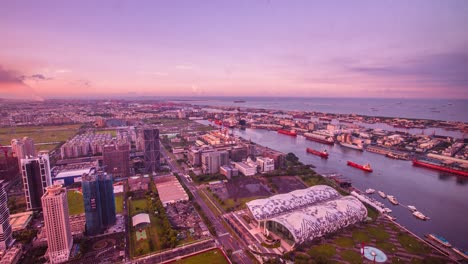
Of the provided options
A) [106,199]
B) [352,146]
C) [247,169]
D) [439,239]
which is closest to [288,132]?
[352,146]

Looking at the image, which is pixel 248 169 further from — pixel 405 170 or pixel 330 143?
pixel 330 143

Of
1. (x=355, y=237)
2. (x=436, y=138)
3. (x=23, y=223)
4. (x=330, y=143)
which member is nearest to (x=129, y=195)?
(x=23, y=223)

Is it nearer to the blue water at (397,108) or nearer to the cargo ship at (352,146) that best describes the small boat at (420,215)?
the cargo ship at (352,146)

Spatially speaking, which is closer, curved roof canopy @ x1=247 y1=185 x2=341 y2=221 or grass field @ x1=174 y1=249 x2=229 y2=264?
grass field @ x1=174 y1=249 x2=229 y2=264

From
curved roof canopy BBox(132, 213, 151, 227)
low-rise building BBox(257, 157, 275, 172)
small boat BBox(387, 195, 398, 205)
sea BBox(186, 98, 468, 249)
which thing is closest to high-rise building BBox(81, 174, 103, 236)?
curved roof canopy BBox(132, 213, 151, 227)

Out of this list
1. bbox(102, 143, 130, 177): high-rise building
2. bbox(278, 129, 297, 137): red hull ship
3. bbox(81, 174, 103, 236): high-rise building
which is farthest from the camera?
bbox(278, 129, 297, 137): red hull ship

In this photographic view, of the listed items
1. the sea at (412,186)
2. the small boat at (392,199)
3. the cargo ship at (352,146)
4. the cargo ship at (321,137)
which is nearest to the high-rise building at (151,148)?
the sea at (412,186)

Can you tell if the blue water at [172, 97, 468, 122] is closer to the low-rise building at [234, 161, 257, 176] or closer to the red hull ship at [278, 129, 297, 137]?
the red hull ship at [278, 129, 297, 137]
